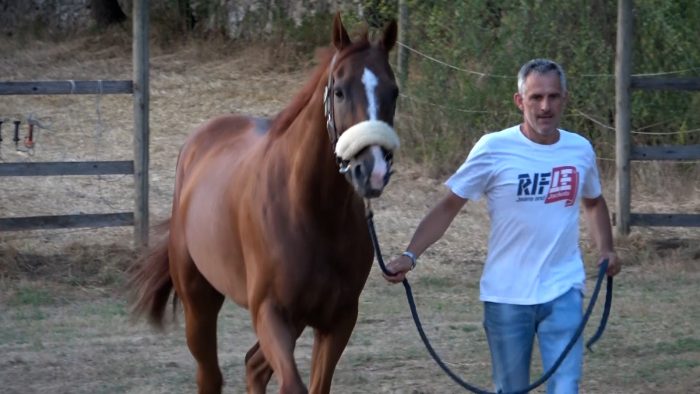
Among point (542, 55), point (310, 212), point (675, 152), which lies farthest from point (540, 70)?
point (542, 55)

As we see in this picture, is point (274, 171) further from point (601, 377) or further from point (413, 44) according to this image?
point (413, 44)

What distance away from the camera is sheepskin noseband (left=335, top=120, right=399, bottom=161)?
3.71 m

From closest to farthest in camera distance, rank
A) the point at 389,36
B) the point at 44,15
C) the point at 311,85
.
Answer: the point at 389,36 < the point at 311,85 < the point at 44,15

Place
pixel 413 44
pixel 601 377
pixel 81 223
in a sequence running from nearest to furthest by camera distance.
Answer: pixel 601 377 < pixel 81 223 < pixel 413 44

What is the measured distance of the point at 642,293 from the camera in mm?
8102

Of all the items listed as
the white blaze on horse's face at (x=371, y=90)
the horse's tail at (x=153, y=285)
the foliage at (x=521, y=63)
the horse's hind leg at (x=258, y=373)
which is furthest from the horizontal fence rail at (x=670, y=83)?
the white blaze on horse's face at (x=371, y=90)

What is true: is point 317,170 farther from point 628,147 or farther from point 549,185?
point 628,147

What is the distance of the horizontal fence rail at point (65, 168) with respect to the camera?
332 inches

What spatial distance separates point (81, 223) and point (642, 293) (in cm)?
407

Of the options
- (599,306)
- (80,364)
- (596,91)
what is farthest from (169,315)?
(596,91)

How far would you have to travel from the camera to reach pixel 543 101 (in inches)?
148

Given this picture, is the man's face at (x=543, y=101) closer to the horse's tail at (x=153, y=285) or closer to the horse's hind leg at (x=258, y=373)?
the horse's hind leg at (x=258, y=373)

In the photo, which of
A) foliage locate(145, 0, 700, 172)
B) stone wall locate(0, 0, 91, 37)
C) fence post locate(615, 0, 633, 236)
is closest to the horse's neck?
fence post locate(615, 0, 633, 236)

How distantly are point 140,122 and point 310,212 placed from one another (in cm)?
473
